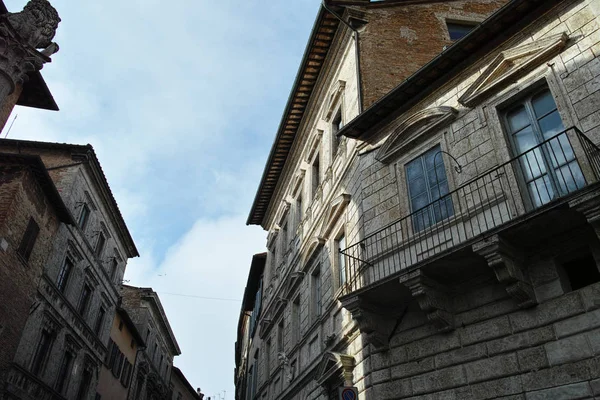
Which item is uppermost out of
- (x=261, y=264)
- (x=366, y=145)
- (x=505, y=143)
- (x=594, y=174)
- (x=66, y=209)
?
(x=261, y=264)

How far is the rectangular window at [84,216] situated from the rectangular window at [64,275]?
156 cm

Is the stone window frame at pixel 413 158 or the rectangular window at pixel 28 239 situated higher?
the rectangular window at pixel 28 239

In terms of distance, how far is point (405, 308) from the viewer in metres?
8.41

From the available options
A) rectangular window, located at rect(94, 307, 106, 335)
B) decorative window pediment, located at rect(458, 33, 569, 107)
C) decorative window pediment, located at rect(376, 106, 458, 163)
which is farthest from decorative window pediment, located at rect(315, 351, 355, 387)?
rectangular window, located at rect(94, 307, 106, 335)

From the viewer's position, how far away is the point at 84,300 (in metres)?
20.8

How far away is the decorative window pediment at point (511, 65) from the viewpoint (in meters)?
8.16

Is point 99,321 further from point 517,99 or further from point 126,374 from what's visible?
point 517,99

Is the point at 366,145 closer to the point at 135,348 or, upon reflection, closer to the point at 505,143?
the point at 505,143

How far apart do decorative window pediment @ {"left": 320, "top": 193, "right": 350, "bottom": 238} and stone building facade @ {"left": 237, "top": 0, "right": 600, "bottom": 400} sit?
58 millimetres

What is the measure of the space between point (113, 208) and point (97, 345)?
19.7ft

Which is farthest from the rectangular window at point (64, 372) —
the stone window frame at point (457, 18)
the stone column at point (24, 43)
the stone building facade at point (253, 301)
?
the stone window frame at point (457, 18)

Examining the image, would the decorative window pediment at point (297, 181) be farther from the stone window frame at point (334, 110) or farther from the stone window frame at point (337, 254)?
the stone window frame at point (337, 254)

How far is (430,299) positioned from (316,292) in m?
6.21

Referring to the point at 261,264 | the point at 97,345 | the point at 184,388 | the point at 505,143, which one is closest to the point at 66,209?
the point at 97,345
